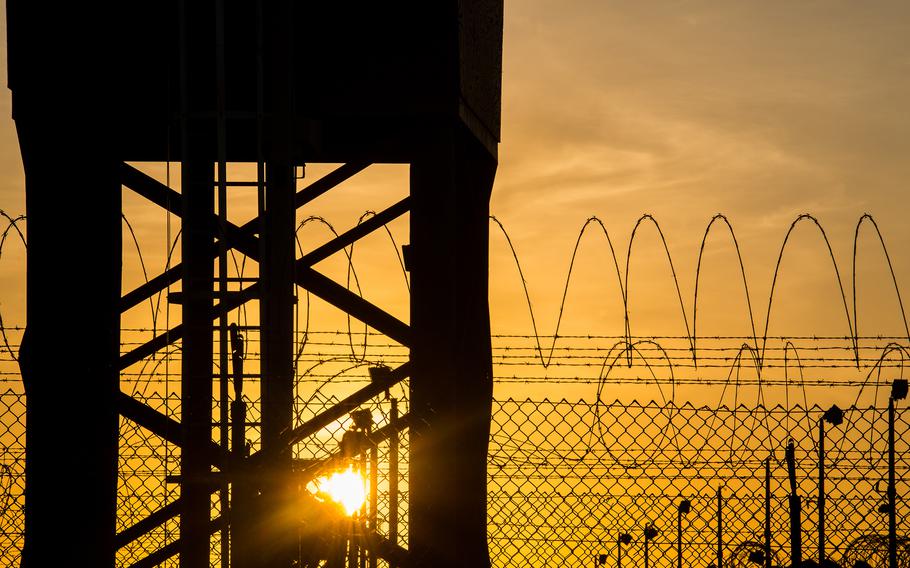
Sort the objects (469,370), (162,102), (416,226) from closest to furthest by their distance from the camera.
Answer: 1. (162,102)
2. (416,226)
3. (469,370)

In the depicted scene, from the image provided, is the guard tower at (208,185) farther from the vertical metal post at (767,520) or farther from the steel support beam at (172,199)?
the vertical metal post at (767,520)

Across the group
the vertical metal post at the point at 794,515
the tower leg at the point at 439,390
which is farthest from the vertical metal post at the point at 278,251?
the vertical metal post at the point at 794,515

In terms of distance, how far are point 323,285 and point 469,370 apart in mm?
1656

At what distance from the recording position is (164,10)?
9453mm

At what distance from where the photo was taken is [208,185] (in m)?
9.32

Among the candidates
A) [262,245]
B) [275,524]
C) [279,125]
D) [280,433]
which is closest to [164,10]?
[279,125]

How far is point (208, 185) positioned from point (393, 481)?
10.3ft

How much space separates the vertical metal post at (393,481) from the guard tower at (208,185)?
0.90 m

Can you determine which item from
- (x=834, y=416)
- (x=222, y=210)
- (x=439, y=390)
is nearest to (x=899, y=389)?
(x=834, y=416)

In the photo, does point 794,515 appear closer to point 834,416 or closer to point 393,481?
point 834,416

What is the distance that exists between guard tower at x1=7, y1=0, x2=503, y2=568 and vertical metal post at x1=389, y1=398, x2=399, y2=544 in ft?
2.95

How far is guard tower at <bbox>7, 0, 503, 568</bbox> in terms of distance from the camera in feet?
A: 29.0

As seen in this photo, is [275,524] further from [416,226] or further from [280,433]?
[416,226]

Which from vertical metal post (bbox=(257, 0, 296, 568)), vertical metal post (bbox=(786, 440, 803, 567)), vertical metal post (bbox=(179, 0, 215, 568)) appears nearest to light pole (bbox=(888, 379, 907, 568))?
vertical metal post (bbox=(786, 440, 803, 567))
